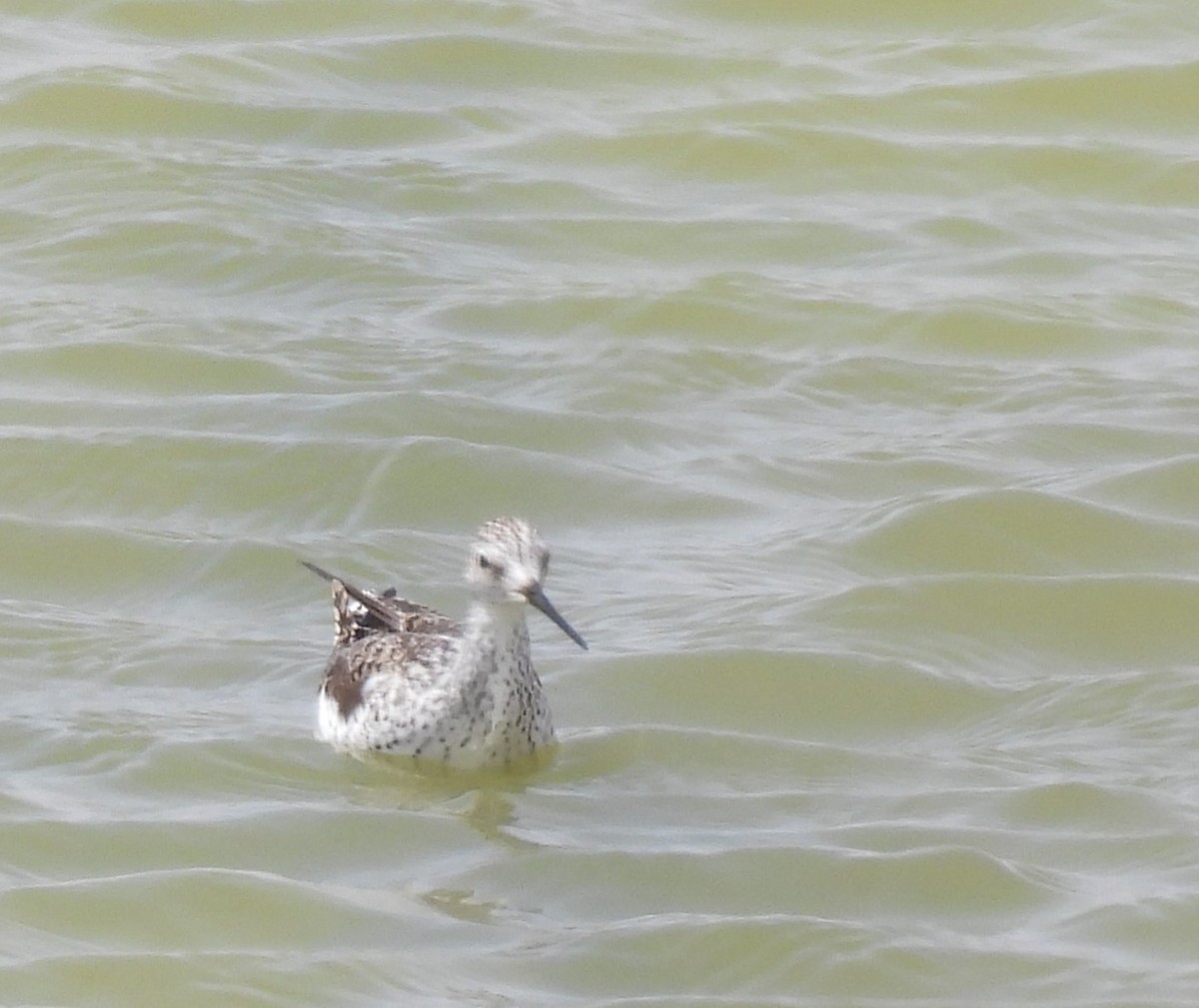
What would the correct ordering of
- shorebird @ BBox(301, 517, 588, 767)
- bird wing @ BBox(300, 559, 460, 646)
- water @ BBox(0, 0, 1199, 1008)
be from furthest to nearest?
bird wing @ BBox(300, 559, 460, 646), shorebird @ BBox(301, 517, 588, 767), water @ BBox(0, 0, 1199, 1008)

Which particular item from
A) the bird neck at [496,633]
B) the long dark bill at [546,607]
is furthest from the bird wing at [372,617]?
the long dark bill at [546,607]

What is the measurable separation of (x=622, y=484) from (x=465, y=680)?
228 centimetres

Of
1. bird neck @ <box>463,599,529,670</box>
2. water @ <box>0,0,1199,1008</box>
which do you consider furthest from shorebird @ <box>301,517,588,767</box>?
water @ <box>0,0,1199,1008</box>

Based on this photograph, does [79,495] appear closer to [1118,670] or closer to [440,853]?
[440,853]

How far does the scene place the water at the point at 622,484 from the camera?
8.37m

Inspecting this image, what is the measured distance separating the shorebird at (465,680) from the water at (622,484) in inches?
5.8

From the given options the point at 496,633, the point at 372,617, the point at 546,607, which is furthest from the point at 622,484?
the point at 546,607

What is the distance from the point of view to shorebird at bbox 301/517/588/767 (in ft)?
32.0

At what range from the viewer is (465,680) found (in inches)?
394

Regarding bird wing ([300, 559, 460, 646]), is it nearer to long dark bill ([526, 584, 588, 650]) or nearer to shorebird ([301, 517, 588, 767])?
shorebird ([301, 517, 588, 767])

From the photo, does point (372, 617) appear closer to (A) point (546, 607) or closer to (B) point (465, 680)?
(B) point (465, 680)

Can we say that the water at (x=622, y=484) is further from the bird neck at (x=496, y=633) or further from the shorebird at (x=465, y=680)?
the bird neck at (x=496, y=633)

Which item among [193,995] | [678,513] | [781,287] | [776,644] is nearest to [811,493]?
[678,513]

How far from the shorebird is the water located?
0.15 meters
